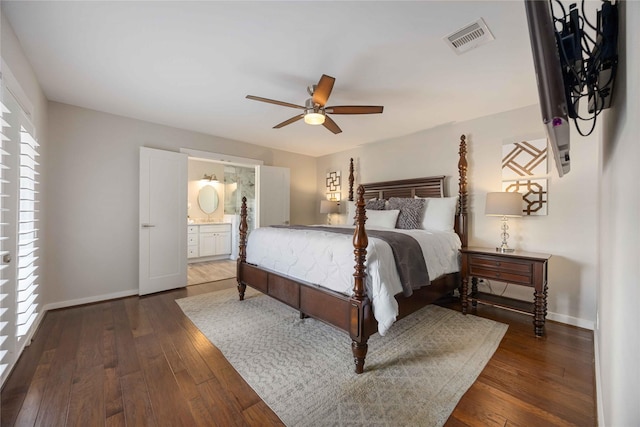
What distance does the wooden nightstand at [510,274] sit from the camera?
8.25 ft

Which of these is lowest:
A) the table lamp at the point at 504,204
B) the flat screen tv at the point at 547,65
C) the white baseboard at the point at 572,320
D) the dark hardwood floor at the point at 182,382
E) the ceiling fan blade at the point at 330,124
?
the dark hardwood floor at the point at 182,382

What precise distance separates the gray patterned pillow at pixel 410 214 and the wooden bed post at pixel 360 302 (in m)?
1.87

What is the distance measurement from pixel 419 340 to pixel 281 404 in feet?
4.58

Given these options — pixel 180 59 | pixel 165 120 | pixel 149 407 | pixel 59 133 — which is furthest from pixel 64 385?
pixel 165 120

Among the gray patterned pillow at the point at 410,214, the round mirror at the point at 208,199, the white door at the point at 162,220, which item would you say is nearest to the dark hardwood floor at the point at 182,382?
the white door at the point at 162,220

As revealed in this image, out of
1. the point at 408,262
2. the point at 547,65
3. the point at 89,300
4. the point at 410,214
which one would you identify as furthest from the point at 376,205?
the point at 89,300

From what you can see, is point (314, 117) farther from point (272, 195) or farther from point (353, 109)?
point (272, 195)

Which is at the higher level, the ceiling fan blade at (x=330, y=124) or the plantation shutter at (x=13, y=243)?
the ceiling fan blade at (x=330, y=124)

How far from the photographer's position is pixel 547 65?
80 centimetres

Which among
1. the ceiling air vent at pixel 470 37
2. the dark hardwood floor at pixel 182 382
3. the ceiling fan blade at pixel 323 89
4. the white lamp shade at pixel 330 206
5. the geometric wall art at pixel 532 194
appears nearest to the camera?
the dark hardwood floor at pixel 182 382

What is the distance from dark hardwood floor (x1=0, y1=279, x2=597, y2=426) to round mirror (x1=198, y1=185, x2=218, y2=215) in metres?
4.12

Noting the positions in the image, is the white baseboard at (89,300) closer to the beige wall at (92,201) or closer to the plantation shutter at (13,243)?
the beige wall at (92,201)

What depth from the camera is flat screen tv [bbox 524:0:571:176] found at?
719 mm

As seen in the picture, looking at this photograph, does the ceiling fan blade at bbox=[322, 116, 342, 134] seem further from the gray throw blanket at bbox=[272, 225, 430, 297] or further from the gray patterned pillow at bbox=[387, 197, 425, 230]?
the gray patterned pillow at bbox=[387, 197, 425, 230]
